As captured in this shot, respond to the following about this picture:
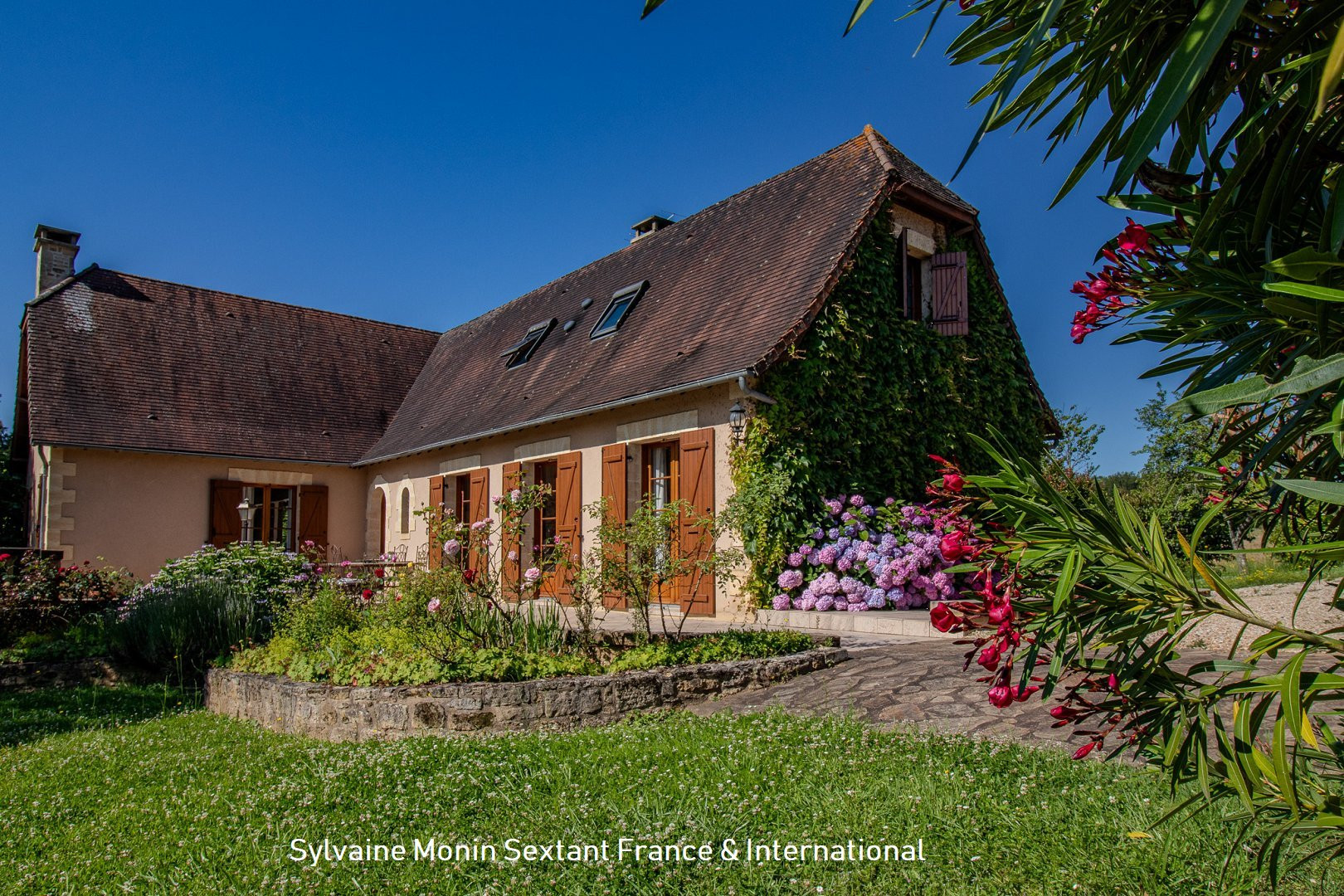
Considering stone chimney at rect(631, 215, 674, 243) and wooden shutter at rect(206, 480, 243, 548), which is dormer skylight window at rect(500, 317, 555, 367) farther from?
wooden shutter at rect(206, 480, 243, 548)

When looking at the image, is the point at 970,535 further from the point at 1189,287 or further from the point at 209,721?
the point at 209,721

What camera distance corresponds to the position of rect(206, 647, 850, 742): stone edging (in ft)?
17.6

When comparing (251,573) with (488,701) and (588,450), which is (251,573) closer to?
(588,450)

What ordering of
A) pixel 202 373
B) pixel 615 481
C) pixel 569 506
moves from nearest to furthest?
1. pixel 615 481
2. pixel 569 506
3. pixel 202 373

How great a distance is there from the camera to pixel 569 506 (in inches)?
484

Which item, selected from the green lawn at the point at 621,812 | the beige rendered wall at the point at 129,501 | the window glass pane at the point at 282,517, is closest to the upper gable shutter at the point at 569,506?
the green lawn at the point at 621,812

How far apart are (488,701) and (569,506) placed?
22.8 feet

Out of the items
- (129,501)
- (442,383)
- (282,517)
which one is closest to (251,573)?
(129,501)

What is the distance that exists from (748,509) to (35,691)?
676cm

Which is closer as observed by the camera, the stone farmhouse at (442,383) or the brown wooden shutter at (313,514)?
the stone farmhouse at (442,383)

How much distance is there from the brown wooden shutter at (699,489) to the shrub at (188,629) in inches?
178

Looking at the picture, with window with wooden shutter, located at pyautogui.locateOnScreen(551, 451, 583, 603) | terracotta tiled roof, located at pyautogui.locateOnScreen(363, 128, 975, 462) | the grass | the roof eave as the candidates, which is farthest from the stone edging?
window with wooden shutter, located at pyautogui.locateOnScreen(551, 451, 583, 603)

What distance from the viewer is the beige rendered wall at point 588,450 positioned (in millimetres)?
10242

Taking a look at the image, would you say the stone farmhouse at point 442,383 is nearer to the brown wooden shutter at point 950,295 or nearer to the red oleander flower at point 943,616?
the brown wooden shutter at point 950,295
